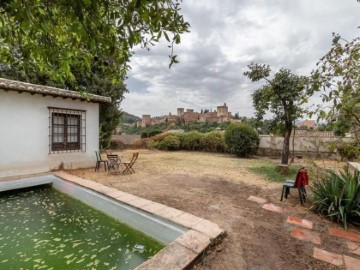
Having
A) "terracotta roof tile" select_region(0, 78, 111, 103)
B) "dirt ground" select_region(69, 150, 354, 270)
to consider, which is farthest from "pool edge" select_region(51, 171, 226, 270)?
"terracotta roof tile" select_region(0, 78, 111, 103)

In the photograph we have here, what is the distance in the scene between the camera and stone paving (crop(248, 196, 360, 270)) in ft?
9.89

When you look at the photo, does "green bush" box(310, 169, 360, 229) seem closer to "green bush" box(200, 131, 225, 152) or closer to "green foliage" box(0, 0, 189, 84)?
"green foliage" box(0, 0, 189, 84)

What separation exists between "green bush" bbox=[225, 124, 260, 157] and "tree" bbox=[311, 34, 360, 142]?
10.9 metres

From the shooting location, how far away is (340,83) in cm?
303

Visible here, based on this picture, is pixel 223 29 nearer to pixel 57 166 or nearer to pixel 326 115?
pixel 326 115

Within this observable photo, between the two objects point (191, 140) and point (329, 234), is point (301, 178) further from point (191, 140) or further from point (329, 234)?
point (191, 140)

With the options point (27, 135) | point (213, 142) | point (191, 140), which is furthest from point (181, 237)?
point (191, 140)

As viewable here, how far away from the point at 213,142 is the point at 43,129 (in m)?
11.5

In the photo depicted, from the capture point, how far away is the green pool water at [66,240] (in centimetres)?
328

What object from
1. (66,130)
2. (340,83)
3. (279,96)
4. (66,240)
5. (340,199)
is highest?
(279,96)

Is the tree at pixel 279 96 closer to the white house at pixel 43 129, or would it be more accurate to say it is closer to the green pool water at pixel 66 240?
the white house at pixel 43 129

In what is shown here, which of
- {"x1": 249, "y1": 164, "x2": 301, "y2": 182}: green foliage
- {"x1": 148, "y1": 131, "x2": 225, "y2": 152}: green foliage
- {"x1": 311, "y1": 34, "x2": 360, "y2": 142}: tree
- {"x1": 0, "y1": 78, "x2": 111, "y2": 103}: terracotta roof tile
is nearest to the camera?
{"x1": 311, "y1": 34, "x2": 360, "y2": 142}: tree

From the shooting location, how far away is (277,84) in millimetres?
8586

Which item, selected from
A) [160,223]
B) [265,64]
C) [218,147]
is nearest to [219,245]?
[160,223]
